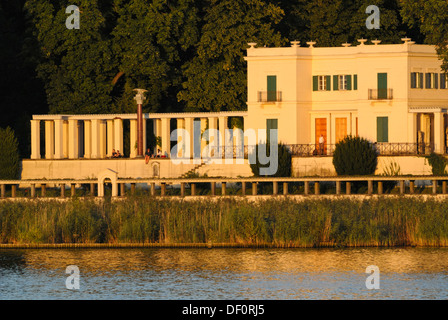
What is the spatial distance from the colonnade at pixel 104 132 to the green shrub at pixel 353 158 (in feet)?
29.8

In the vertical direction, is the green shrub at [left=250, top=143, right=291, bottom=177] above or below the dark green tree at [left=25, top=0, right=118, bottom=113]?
below

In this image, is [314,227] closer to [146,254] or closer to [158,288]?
[146,254]

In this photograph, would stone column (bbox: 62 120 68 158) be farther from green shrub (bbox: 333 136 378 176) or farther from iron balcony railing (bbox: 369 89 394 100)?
iron balcony railing (bbox: 369 89 394 100)

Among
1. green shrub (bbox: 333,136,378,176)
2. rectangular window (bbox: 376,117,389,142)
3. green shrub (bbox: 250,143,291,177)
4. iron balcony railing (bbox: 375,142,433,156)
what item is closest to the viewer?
green shrub (bbox: 333,136,378,176)

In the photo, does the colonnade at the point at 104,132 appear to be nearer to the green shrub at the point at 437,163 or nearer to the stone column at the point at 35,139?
the stone column at the point at 35,139

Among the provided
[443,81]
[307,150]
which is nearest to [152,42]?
[307,150]

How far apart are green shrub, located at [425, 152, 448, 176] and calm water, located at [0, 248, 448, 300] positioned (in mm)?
19092

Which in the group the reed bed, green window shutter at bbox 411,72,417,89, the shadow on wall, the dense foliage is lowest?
the reed bed

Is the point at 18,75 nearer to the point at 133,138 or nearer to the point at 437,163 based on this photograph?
the point at 133,138

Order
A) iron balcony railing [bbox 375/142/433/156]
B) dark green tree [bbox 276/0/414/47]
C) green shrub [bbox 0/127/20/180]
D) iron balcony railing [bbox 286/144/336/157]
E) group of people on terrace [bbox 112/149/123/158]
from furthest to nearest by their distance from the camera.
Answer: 1. dark green tree [bbox 276/0/414/47]
2. group of people on terrace [bbox 112/149/123/158]
3. green shrub [bbox 0/127/20/180]
4. iron balcony railing [bbox 286/144/336/157]
5. iron balcony railing [bbox 375/142/433/156]

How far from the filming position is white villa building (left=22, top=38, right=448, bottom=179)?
66.5 meters

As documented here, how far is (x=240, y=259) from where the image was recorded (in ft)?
136

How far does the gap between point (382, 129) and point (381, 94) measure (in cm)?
202

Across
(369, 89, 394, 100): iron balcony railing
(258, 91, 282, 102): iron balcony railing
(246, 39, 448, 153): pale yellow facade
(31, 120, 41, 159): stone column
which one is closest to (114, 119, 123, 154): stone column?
(31, 120, 41, 159): stone column
